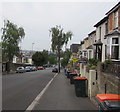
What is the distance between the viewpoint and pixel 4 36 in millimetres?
40969

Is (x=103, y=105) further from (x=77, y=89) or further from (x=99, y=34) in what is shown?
(x=99, y=34)

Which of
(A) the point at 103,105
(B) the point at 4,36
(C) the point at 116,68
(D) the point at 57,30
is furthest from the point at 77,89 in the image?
(D) the point at 57,30

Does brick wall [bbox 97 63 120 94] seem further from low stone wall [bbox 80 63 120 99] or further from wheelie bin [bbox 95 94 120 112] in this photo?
wheelie bin [bbox 95 94 120 112]

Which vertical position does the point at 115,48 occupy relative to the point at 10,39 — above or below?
below

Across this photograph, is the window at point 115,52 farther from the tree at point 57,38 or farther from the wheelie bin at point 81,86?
the tree at point 57,38

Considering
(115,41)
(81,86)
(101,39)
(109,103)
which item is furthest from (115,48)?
(109,103)

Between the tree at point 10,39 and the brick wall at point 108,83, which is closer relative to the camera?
the brick wall at point 108,83

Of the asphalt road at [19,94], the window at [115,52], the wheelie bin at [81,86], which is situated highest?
the window at [115,52]

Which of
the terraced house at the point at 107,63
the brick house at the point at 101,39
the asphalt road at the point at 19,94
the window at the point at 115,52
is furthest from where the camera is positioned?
the brick house at the point at 101,39

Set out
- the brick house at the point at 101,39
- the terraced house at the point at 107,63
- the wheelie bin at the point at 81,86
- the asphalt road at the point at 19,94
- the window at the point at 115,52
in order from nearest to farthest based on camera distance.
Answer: the terraced house at the point at 107,63 → the asphalt road at the point at 19,94 → the wheelie bin at the point at 81,86 → the window at the point at 115,52 → the brick house at the point at 101,39

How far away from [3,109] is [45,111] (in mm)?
1673

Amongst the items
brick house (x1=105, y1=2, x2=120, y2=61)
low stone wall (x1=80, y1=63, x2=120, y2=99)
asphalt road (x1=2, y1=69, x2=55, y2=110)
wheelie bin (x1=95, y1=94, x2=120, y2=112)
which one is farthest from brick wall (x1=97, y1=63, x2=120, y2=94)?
brick house (x1=105, y1=2, x2=120, y2=61)

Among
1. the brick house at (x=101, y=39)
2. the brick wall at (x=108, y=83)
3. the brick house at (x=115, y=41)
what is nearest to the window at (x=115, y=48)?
the brick house at (x=115, y=41)

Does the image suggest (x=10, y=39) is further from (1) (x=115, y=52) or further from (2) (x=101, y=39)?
(1) (x=115, y=52)
